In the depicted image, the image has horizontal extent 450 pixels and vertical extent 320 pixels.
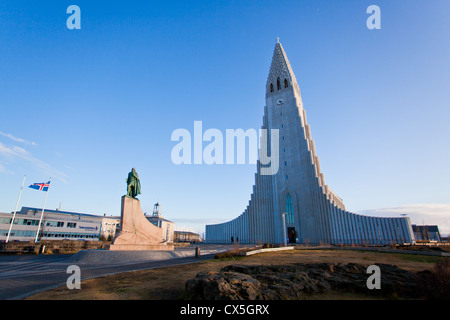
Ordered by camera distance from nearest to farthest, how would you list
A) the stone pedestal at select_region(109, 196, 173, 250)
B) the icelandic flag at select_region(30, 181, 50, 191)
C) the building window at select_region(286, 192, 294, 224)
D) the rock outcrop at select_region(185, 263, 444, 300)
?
the rock outcrop at select_region(185, 263, 444, 300) < the stone pedestal at select_region(109, 196, 173, 250) < the icelandic flag at select_region(30, 181, 50, 191) < the building window at select_region(286, 192, 294, 224)

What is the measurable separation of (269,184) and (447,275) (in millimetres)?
43156

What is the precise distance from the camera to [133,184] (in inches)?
861

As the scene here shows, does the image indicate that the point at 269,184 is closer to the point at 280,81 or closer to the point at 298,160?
the point at 298,160

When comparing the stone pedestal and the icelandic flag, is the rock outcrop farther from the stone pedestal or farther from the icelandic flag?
the icelandic flag

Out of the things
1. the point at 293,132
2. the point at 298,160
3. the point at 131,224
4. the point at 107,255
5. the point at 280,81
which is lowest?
the point at 107,255

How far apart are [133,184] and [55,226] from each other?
5801 centimetres

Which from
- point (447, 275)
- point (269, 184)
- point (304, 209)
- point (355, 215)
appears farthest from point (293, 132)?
point (447, 275)

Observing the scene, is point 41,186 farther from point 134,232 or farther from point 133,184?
point 134,232

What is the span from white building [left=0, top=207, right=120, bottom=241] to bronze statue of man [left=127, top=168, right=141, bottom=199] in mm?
45375

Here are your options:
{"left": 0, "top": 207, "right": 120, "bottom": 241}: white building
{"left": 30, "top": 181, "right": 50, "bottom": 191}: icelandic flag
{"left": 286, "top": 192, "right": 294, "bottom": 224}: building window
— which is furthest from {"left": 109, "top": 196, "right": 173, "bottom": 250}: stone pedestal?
{"left": 0, "top": 207, "right": 120, "bottom": 241}: white building

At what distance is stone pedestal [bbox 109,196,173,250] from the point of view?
19.2 metres

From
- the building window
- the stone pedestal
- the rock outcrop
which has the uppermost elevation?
the building window

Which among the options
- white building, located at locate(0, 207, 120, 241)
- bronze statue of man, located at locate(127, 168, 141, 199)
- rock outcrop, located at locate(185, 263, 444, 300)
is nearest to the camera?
rock outcrop, located at locate(185, 263, 444, 300)

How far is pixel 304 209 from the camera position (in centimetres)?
4322
